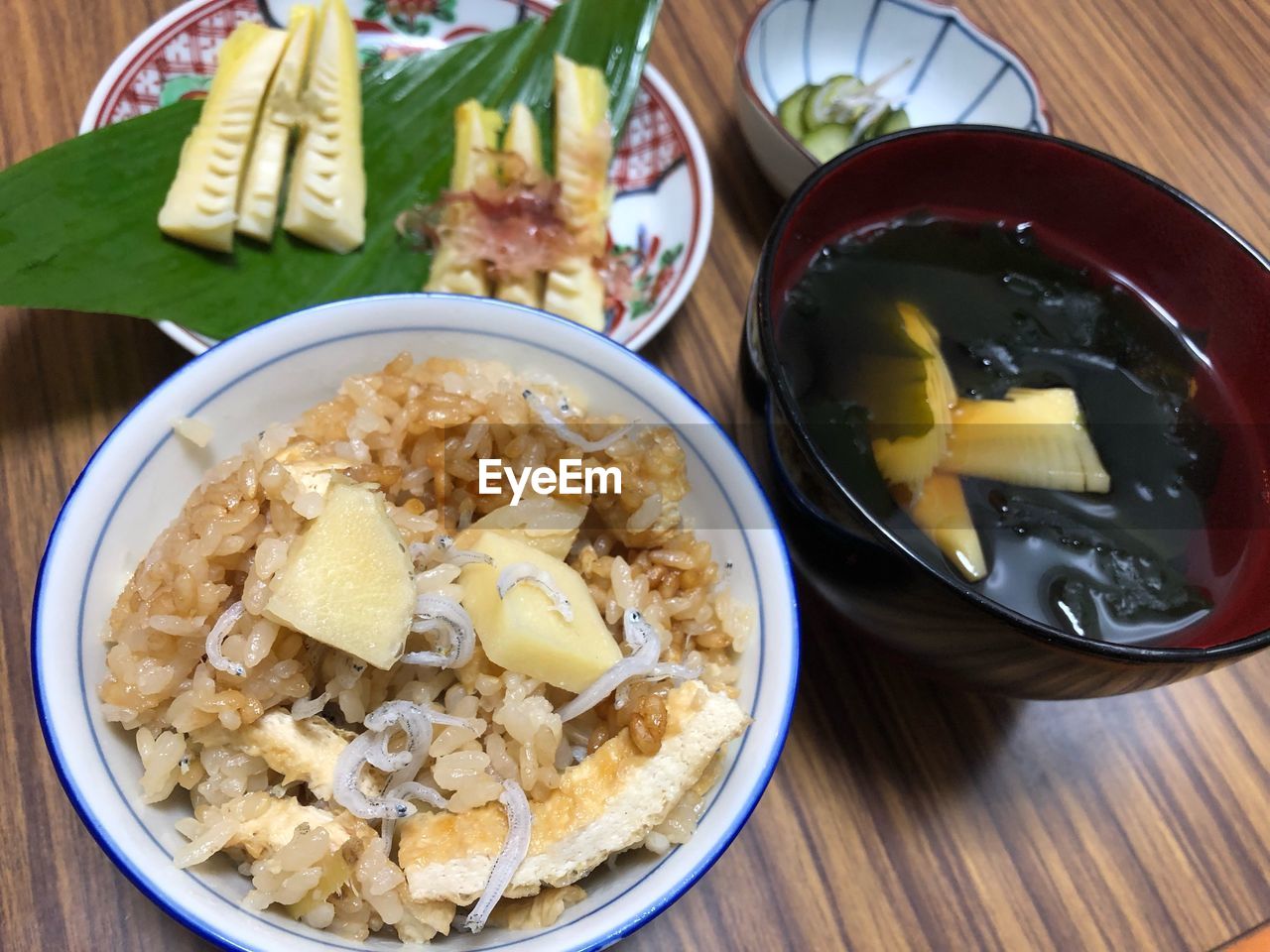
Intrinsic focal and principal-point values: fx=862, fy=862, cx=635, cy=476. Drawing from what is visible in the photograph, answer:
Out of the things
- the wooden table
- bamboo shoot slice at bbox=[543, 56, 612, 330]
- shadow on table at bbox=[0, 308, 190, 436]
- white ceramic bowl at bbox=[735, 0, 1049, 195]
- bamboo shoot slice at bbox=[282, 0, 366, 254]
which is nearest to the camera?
the wooden table

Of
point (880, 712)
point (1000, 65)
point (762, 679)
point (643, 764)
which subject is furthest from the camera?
point (1000, 65)

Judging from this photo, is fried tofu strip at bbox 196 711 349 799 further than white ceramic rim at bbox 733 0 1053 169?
No

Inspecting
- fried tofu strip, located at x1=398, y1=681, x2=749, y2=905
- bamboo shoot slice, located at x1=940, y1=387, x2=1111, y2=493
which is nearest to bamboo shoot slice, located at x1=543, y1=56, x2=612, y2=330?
bamboo shoot slice, located at x1=940, y1=387, x2=1111, y2=493

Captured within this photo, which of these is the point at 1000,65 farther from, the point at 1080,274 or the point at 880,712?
the point at 880,712

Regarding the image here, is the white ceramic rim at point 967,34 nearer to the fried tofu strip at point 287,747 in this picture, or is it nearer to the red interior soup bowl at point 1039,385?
the red interior soup bowl at point 1039,385

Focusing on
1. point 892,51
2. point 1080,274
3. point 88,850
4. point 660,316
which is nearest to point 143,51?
point 660,316

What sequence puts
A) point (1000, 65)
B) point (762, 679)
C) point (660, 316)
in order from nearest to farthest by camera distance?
point (762, 679) < point (660, 316) < point (1000, 65)

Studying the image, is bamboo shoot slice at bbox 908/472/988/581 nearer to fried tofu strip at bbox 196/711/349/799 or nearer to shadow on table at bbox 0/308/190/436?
fried tofu strip at bbox 196/711/349/799
